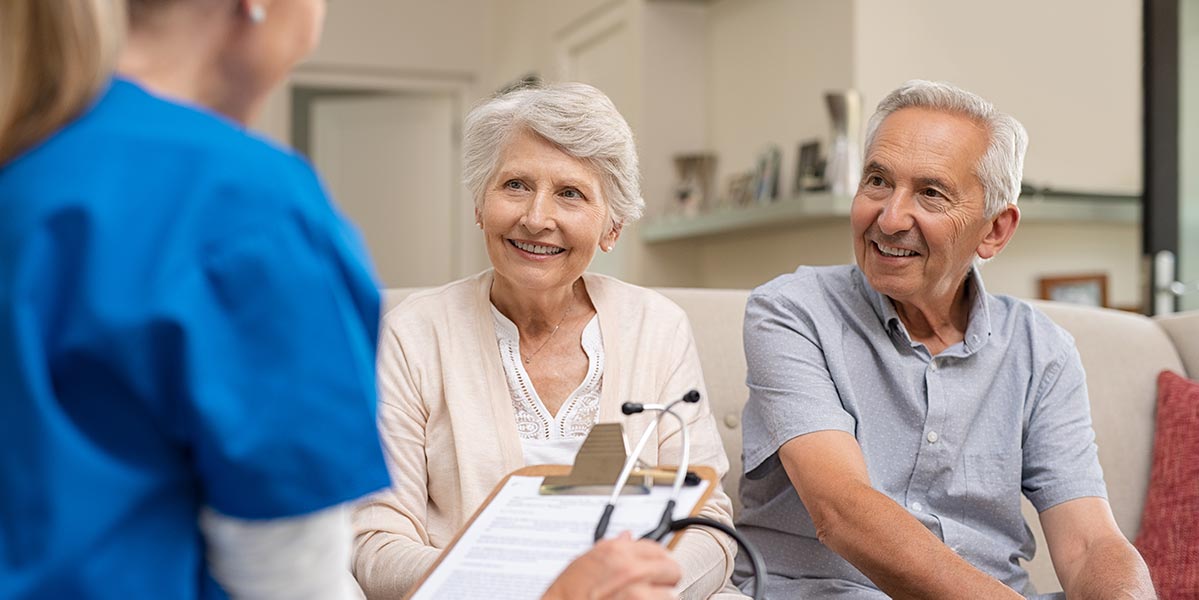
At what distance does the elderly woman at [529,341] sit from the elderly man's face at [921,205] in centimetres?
32

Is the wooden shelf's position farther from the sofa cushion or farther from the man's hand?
the man's hand

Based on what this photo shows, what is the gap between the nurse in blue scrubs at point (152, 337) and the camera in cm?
60

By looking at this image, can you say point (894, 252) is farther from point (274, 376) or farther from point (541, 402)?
point (274, 376)

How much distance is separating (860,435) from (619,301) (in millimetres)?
415

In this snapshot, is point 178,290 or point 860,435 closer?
point 178,290

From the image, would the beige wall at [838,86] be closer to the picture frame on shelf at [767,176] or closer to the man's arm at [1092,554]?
the picture frame on shelf at [767,176]

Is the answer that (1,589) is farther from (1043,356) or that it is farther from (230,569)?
(1043,356)

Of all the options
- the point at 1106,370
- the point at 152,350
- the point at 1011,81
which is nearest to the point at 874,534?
the point at 1106,370

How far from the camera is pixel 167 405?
61 cm

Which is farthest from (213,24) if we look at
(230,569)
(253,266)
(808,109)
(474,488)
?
(808,109)

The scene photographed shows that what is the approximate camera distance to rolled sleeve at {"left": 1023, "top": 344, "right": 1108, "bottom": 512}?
178cm

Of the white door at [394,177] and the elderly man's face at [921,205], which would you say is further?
the white door at [394,177]

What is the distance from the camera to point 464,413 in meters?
1.65

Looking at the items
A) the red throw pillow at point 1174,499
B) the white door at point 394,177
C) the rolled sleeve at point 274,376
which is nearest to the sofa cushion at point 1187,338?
the red throw pillow at point 1174,499
